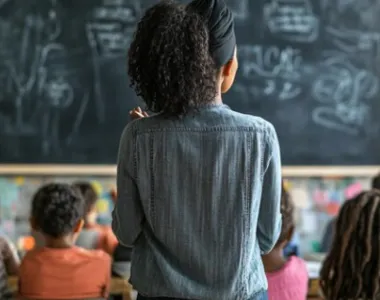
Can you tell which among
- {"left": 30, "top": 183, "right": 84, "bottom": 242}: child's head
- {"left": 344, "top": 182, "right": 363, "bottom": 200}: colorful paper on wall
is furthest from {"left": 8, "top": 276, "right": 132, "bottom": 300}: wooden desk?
{"left": 344, "top": 182, "right": 363, "bottom": 200}: colorful paper on wall

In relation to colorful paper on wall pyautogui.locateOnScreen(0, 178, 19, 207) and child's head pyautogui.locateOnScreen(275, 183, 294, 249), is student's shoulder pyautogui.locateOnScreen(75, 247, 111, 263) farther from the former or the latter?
colorful paper on wall pyautogui.locateOnScreen(0, 178, 19, 207)

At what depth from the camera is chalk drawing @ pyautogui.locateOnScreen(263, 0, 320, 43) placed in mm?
4148

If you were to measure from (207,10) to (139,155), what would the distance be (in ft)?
1.14

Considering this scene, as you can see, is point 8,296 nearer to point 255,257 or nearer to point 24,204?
point 255,257


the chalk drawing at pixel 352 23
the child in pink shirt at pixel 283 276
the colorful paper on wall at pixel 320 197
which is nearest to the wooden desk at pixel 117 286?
the child in pink shirt at pixel 283 276

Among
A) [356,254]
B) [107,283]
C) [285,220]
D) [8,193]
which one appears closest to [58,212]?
[107,283]

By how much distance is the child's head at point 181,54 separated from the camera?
53.9 inches

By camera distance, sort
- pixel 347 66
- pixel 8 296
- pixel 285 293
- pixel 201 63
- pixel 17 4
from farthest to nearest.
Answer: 1. pixel 347 66
2. pixel 17 4
3. pixel 8 296
4. pixel 285 293
5. pixel 201 63

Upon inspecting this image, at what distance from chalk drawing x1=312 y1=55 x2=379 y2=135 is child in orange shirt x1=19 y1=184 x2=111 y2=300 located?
85.0 inches

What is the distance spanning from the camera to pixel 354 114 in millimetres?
4230

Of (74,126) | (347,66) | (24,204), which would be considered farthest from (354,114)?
(24,204)

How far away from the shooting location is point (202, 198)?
1.40 metres

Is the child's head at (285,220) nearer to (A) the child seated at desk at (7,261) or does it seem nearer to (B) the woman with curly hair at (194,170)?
(B) the woman with curly hair at (194,170)

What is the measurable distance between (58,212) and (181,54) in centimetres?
131
